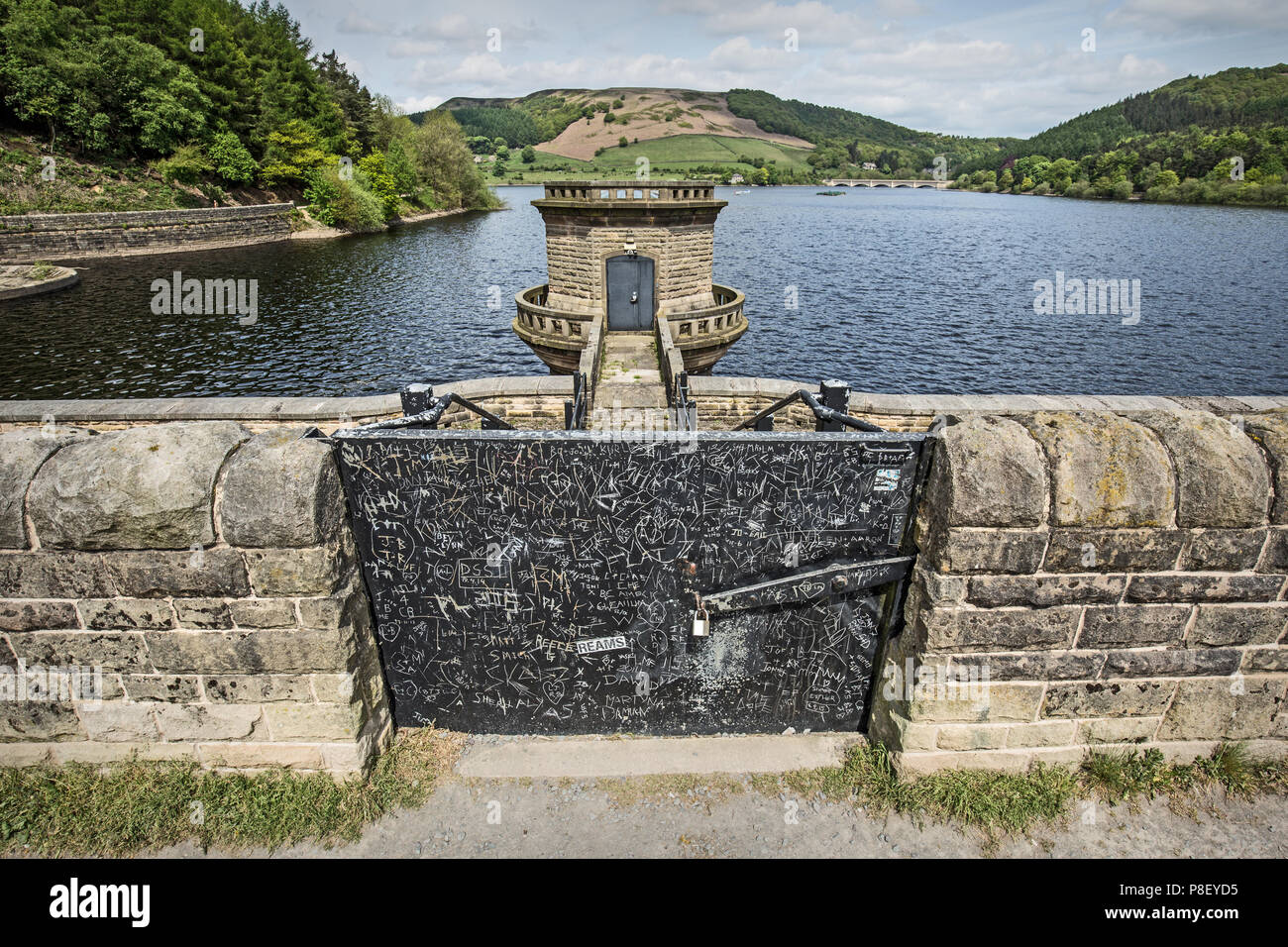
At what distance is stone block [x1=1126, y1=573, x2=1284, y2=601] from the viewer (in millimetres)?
3836

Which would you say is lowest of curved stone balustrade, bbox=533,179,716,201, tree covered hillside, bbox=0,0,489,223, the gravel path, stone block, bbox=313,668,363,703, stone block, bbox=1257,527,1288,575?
the gravel path

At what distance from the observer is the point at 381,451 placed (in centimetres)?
391

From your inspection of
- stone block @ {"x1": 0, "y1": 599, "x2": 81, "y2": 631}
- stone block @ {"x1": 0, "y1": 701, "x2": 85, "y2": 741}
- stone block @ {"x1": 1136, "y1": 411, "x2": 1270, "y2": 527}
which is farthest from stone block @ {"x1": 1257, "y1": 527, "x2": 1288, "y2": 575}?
stone block @ {"x1": 0, "y1": 701, "x2": 85, "y2": 741}

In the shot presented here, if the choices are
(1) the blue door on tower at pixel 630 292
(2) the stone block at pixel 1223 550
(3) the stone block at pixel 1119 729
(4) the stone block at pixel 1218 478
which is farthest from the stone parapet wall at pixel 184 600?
(1) the blue door on tower at pixel 630 292

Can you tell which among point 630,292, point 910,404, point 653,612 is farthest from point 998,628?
point 630,292

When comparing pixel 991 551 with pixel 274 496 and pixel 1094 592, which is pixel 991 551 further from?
pixel 274 496

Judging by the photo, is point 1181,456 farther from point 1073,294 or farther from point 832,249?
point 832,249

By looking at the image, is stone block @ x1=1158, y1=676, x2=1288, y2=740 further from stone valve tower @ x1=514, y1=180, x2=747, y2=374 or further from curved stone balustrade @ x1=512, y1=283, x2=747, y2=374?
stone valve tower @ x1=514, y1=180, x2=747, y2=374

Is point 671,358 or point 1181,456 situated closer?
point 1181,456

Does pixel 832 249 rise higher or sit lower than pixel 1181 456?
higher

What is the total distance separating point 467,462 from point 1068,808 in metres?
4.38

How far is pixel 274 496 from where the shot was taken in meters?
3.58

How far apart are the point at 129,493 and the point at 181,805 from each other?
2.03m
